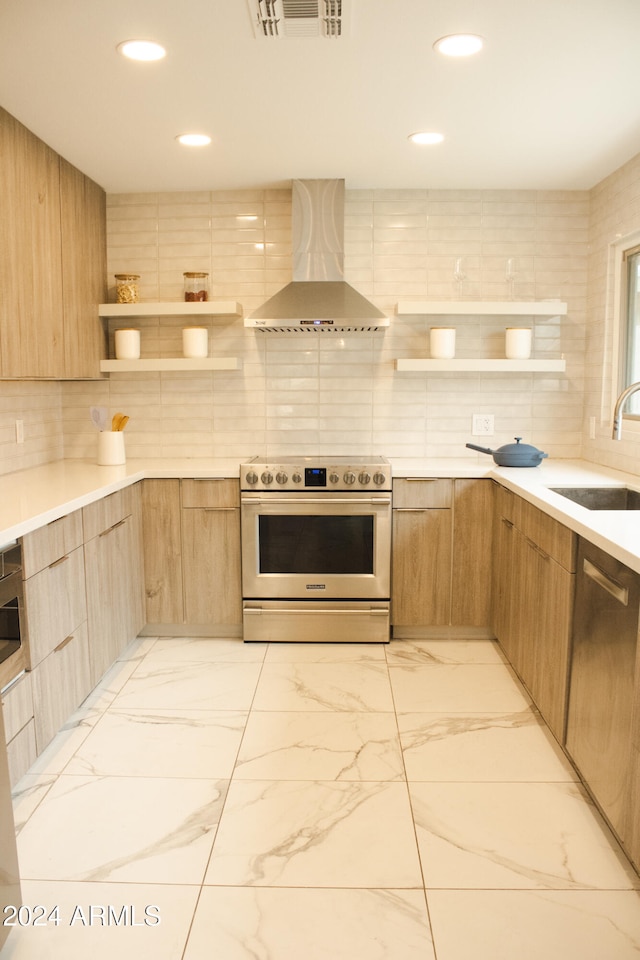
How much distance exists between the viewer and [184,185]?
12.7ft

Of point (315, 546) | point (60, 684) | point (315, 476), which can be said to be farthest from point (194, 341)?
point (60, 684)

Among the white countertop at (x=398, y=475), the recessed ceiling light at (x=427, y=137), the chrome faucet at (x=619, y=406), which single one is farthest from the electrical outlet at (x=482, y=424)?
the chrome faucet at (x=619, y=406)

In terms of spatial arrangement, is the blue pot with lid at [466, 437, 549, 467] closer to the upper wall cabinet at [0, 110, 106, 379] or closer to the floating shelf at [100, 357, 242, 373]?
the floating shelf at [100, 357, 242, 373]

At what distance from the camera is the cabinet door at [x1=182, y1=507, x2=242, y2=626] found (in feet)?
12.0

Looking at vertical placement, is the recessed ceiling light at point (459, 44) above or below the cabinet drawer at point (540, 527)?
above

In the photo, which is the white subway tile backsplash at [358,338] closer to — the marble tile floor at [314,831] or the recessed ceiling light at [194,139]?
the recessed ceiling light at [194,139]

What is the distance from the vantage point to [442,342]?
3.84 metres

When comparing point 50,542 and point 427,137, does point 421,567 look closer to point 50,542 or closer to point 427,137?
point 50,542

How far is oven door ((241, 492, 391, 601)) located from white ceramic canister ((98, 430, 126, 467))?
2.37 ft

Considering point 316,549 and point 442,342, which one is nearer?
point 316,549

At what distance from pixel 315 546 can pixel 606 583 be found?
1775 millimetres

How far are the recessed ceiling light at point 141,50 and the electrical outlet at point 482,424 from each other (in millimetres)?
2428

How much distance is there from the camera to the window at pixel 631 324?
3473 mm

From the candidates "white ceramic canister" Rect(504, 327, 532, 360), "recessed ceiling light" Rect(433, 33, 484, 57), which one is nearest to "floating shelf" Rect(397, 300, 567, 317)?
"white ceramic canister" Rect(504, 327, 532, 360)
